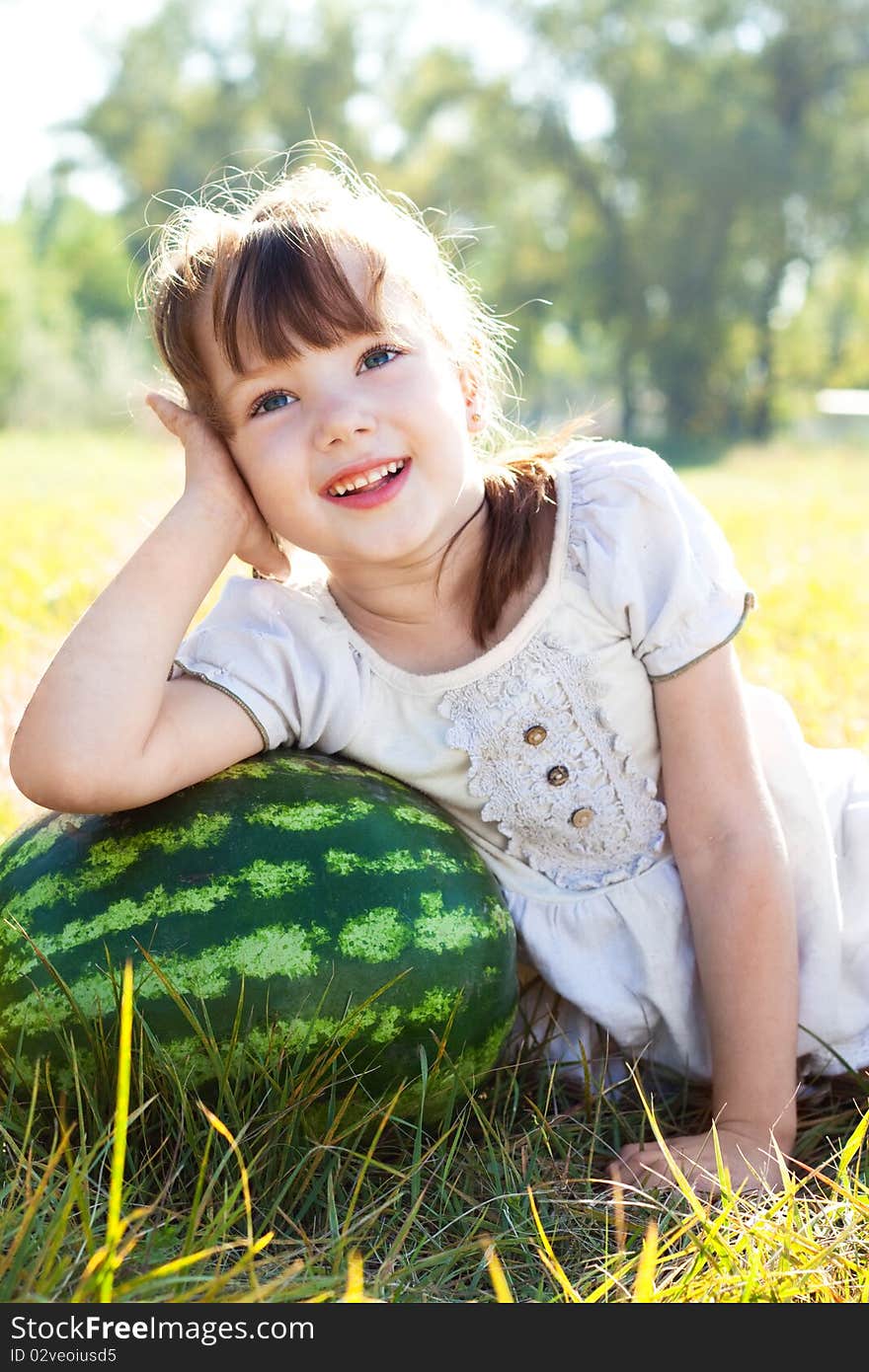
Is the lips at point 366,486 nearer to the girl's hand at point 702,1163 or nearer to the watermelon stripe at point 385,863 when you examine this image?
the watermelon stripe at point 385,863

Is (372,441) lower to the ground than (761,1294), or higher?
higher

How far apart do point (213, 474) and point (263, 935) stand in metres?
0.94

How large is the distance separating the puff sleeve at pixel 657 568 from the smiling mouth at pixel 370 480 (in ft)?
1.42

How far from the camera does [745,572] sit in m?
7.79

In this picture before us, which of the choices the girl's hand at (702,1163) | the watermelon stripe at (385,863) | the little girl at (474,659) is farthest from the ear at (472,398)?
the girl's hand at (702,1163)

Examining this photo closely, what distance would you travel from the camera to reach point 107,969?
7.13 ft

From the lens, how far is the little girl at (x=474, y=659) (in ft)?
7.91

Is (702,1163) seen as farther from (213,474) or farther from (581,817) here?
(213,474)

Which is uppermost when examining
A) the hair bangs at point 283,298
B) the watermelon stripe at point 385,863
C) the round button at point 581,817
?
the hair bangs at point 283,298

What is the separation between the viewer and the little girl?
2410mm

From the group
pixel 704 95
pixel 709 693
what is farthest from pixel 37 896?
pixel 704 95

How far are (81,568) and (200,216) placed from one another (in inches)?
171

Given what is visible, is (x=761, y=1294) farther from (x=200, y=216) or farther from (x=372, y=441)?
(x=200, y=216)

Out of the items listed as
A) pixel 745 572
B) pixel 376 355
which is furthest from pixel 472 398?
pixel 745 572
